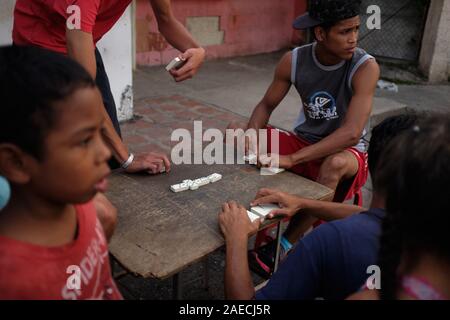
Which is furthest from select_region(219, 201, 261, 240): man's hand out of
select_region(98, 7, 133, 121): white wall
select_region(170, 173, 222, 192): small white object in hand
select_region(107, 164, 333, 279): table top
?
select_region(98, 7, 133, 121): white wall

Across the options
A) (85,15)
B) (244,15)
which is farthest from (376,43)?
(85,15)

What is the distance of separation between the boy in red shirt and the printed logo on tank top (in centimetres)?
178

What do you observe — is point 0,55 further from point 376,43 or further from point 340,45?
point 376,43

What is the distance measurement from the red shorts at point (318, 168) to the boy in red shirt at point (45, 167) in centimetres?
169

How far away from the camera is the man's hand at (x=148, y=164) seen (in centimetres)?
215

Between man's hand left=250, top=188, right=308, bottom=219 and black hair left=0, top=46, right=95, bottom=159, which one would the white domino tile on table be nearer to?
man's hand left=250, top=188, right=308, bottom=219

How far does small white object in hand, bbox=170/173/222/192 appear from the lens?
202cm

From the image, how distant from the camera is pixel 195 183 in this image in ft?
6.77

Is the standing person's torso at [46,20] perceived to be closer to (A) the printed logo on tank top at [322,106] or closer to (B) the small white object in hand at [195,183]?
(B) the small white object in hand at [195,183]

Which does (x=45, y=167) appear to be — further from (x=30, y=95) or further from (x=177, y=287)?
(x=177, y=287)

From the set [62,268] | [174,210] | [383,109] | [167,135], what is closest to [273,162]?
[174,210]

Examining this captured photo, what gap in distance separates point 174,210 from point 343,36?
140 cm

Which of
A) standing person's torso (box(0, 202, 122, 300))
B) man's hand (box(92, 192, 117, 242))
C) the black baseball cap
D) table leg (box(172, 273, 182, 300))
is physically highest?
the black baseball cap

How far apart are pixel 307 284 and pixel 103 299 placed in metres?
0.58
